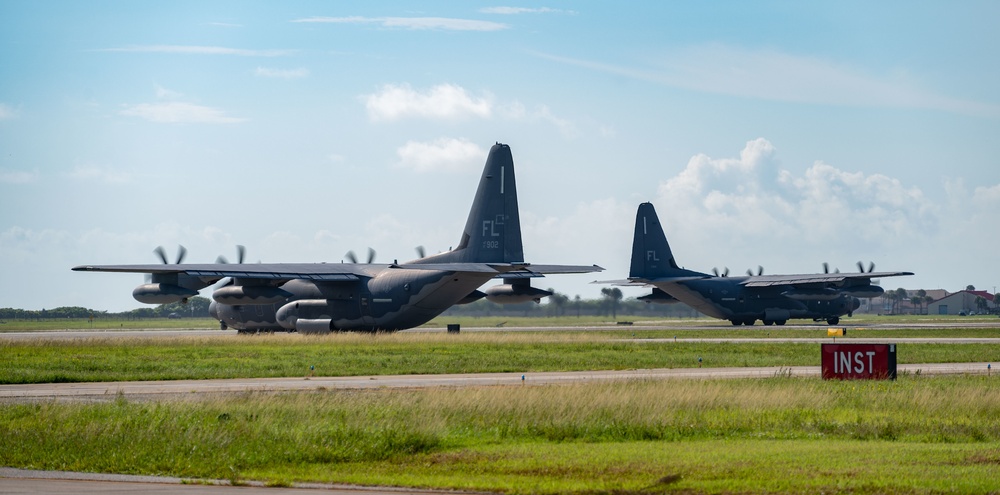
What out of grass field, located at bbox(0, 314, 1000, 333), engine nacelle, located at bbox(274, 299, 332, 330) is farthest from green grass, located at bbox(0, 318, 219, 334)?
engine nacelle, located at bbox(274, 299, 332, 330)

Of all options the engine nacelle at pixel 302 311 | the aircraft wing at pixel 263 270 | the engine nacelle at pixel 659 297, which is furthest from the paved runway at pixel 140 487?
the engine nacelle at pixel 659 297

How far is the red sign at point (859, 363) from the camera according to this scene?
33.4 metres

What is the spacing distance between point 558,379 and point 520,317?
10986 cm

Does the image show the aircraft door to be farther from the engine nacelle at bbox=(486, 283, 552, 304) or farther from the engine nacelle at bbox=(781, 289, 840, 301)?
the engine nacelle at bbox=(781, 289, 840, 301)

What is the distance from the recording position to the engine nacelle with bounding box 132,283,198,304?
→ 56.2 m

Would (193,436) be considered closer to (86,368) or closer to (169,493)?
(169,493)

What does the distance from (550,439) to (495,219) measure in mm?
39959

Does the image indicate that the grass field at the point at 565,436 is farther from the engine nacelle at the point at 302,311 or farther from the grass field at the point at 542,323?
the grass field at the point at 542,323

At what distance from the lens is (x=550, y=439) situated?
21250 mm

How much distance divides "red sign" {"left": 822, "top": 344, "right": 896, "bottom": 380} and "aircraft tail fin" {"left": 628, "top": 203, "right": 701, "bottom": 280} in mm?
56914

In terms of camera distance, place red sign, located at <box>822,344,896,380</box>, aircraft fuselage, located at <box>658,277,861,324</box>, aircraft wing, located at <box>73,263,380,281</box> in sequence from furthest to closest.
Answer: aircraft fuselage, located at <box>658,277,861,324</box>, aircraft wing, located at <box>73,263,380,281</box>, red sign, located at <box>822,344,896,380</box>

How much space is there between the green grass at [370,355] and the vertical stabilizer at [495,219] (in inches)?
175

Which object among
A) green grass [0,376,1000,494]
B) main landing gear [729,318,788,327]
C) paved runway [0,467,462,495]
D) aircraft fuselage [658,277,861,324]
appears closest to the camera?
paved runway [0,467,462,495]

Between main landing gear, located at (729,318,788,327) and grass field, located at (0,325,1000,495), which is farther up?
main landing gear, located at (729,318,788,327)
